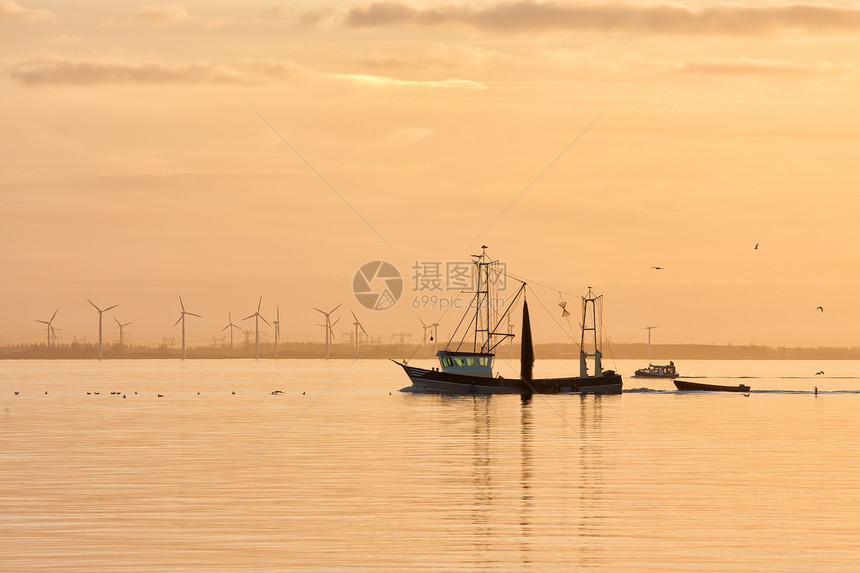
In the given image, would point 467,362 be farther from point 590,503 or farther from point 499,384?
point 590,503

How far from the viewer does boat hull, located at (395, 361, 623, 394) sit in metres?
163

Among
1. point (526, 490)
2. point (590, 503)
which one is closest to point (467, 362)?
point (526, 490)

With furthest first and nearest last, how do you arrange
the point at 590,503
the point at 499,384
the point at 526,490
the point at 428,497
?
the point at 499,384
the point at 526,490
the point at 428,497
the point at 590,503

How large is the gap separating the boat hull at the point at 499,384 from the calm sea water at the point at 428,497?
195 feet

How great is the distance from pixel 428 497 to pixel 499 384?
11806cm

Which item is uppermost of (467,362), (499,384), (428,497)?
(467,362)

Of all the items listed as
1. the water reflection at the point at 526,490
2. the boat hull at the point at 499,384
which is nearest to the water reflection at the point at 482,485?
the water reflection at the point at 526,490

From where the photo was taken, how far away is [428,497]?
4916cm

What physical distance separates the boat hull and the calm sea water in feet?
195

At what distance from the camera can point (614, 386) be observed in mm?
181000

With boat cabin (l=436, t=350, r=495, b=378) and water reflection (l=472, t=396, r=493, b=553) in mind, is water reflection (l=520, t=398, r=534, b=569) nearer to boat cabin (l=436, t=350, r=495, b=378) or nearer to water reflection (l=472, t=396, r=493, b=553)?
water reflection (l=472, t=396, r=493, b=553)

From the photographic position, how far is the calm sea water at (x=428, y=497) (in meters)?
35.0

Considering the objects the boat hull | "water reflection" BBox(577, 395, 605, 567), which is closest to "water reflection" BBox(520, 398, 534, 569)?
"water reflection" BBox(577, 395, 605, 567)

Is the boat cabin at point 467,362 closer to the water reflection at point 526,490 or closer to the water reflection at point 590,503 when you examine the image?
the water reflection at point 526,490
